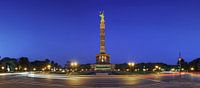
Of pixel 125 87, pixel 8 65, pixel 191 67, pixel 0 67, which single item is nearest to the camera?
pixel 125 87

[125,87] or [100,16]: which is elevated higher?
[100,16]

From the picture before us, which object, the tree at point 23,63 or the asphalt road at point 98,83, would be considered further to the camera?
the tree at point 23,63

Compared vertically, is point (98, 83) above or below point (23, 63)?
below

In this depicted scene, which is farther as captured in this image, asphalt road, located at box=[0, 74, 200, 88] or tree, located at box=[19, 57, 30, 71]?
tree, located at box=[19, 57, 30, 71]

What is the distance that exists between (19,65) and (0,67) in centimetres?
3603

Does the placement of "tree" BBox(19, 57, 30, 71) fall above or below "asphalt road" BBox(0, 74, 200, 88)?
above

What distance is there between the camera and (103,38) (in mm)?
128000

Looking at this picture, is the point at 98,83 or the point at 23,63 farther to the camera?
the point at 23,63

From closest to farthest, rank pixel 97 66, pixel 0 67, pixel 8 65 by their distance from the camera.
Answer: pixel 97 66 < pixel 0 67 < pixel 8 65

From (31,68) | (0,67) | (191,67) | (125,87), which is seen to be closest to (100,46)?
(0,67)

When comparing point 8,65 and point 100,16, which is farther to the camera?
point 8,65

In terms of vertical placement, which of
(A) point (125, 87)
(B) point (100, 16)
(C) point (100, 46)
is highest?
(B) point (100, 16)

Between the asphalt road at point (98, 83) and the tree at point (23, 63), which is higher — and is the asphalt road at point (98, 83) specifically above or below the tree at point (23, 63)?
below

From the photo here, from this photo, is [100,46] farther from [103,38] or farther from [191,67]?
[191,67]
